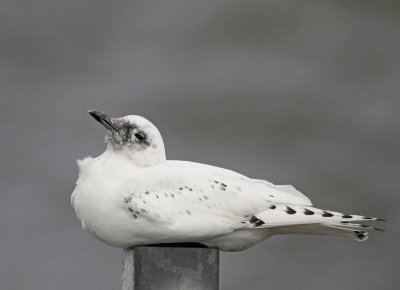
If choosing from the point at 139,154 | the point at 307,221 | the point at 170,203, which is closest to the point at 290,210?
the point at 307,221

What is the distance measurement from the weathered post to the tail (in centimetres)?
28

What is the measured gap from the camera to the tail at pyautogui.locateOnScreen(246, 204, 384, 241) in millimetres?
3576

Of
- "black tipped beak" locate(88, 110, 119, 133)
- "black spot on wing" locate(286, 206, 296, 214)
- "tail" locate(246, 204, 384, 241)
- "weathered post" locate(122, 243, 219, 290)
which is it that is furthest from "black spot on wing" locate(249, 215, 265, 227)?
"black tipped beak" locate(88, 110, 119, 133)

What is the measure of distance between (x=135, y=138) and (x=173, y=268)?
542mm

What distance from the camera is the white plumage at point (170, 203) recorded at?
3.46 meters

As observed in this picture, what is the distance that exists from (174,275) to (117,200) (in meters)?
0.35

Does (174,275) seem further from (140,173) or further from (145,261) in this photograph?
(140,173)

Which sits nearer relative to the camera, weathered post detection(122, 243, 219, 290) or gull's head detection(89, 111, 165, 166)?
weathered post detection(122, 243, 219, 290)

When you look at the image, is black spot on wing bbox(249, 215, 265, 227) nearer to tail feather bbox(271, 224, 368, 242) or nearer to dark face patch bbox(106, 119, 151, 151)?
tail feather bbox(271, 224, 368, 242)

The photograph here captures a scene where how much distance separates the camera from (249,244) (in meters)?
3.65

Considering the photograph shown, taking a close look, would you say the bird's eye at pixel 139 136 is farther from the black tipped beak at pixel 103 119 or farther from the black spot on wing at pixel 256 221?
the black spot on wing at pixel 256 221

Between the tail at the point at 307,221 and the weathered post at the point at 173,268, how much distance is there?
275mm

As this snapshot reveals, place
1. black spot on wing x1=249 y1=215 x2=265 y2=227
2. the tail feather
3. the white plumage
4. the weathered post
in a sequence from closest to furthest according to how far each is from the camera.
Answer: the weathered post, the white plumage, black spot on wing x1=249 y1=215 x2=265 y2=227, the tail feather

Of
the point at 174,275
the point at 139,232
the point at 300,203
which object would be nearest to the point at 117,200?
the point at 139,232
